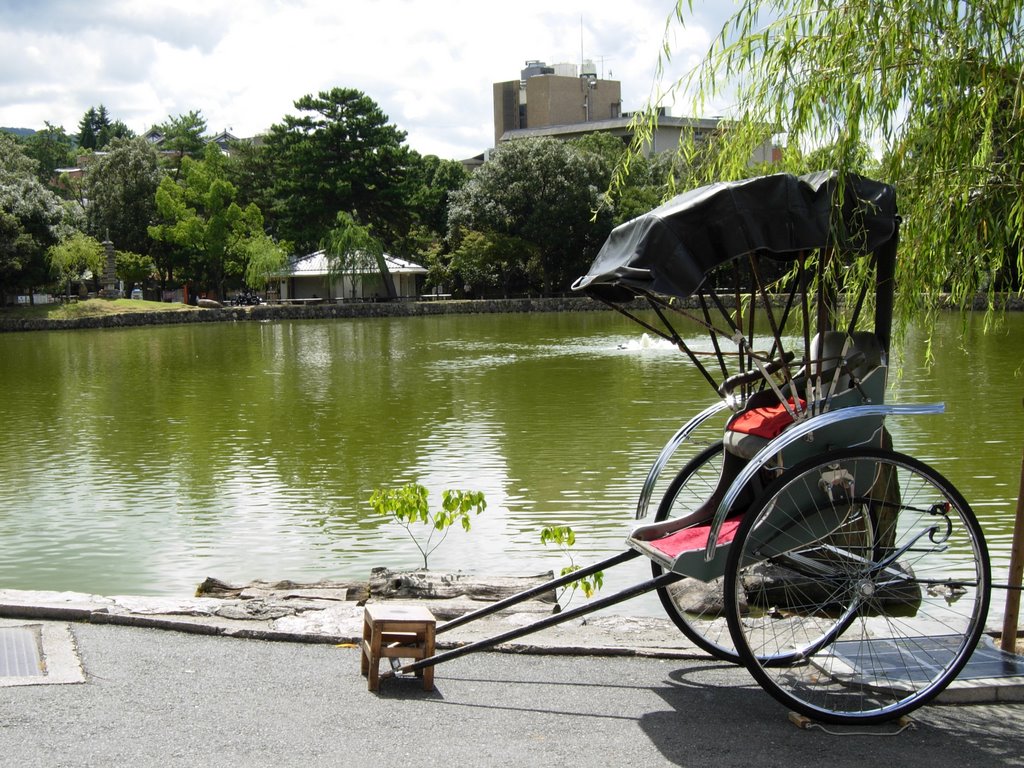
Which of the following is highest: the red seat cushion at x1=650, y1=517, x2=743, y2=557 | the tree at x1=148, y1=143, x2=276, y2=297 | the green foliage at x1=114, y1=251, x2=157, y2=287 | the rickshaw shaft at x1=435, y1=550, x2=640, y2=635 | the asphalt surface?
the tree at x1=148, y1=143, x2=276, y2=297

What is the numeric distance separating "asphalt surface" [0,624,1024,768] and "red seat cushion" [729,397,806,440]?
93 cm

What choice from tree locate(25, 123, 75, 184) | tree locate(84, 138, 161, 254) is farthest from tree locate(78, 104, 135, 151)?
tree locate(84, 138, 161, 254)

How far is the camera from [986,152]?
16.6 feet

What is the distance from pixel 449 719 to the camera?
12.4 feet

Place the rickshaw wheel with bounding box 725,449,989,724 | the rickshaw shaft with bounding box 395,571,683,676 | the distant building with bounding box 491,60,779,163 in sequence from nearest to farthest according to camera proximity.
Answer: the rickshaw wheel with bounding box 725,449,989,724, the rickshaw shaft with bounding box 395,571,683,676, the distant building with bounding box 491,60,779,163

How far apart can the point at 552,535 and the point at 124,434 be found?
10934mm

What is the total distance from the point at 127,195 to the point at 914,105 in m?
61.4

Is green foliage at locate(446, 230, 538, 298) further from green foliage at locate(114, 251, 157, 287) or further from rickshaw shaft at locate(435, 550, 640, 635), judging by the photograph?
rickshaw shaft at locate(435, 550, 640, 635)

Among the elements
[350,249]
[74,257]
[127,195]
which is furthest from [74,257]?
[350,249]

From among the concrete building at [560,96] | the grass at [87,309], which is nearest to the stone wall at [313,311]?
the grass at [87,309]

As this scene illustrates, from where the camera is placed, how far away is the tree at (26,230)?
47.9 m

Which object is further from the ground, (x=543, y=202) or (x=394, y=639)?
(x=543, y=202)

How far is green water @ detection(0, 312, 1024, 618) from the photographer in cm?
884

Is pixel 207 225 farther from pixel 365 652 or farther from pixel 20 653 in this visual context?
pixel 365 652
